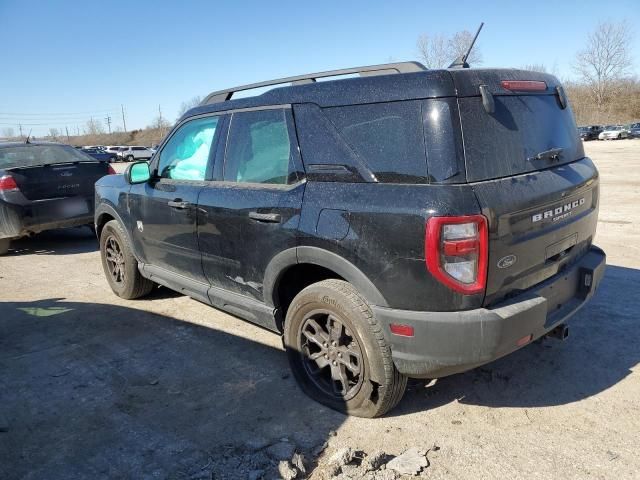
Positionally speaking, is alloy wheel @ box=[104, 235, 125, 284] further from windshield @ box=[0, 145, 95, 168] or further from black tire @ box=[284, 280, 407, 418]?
windshield @ box=[0, 145, 95, 168]

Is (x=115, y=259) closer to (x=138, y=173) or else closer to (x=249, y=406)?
(x=138, y=173)

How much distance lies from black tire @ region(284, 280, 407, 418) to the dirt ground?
0.13 metres

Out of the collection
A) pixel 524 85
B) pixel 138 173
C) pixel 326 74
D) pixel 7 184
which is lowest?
pixel 7 184

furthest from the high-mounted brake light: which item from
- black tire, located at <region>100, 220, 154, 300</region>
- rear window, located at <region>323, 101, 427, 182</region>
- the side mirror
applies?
black tire, located at <region>100, 220, 154, 300</region>

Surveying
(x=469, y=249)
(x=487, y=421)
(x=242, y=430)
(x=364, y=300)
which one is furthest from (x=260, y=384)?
(x=469, y=249)

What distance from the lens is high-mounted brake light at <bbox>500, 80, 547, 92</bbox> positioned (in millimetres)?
2852

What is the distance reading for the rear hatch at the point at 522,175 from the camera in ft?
8.39

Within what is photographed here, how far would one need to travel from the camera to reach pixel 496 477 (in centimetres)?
249

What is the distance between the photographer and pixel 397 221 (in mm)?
2576

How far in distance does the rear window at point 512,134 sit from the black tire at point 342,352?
973 mm

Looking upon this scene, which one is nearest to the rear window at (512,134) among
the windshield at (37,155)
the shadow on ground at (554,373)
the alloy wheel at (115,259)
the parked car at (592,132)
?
the shadow on ground at (554,373)

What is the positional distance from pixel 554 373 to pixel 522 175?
1.56m

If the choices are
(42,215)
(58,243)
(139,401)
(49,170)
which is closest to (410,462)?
(139,401)

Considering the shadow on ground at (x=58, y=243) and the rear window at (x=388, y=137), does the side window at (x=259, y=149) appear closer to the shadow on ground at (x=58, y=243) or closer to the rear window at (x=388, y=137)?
the rear window at (x=388, y=137)
